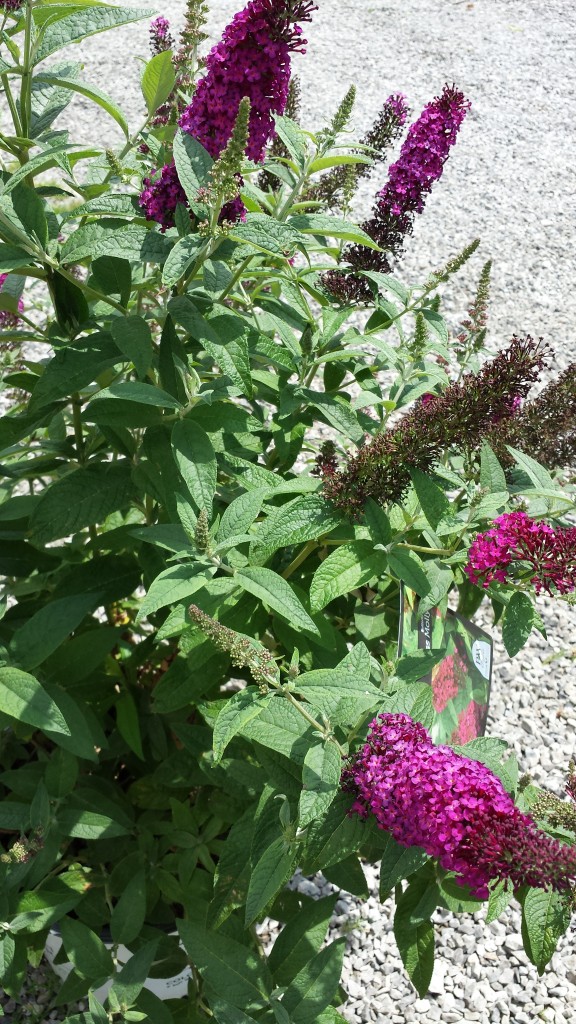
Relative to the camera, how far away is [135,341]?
4.95 ft

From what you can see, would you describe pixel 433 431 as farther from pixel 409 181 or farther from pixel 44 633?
pixel 44 633

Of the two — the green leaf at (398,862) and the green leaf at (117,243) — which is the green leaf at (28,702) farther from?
the green leaf at (117,243)

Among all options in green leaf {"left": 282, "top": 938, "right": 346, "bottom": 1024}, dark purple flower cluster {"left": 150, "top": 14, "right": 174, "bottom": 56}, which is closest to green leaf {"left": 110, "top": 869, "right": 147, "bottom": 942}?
green leaf {"left": 282, "top": 938, "right": 346, "bottom": 1024}

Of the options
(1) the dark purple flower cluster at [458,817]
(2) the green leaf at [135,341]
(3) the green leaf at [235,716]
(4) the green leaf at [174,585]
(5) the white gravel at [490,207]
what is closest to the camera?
(1) the dark purple flower cluster at [458,817]

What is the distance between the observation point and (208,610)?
157 centimetres

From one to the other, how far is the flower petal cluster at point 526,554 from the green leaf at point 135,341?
2.24 ft

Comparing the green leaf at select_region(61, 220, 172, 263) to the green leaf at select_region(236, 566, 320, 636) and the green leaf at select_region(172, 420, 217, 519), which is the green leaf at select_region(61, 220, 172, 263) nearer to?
the green leaf at select_region(172, 420, 217, 519)

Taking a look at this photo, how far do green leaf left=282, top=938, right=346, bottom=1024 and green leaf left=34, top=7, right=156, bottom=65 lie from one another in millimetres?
1701

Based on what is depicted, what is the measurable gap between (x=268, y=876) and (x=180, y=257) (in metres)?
1.04

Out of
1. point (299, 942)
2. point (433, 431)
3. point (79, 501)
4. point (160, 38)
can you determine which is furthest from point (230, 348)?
point (299, 942)

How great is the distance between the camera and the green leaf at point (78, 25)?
1486mm

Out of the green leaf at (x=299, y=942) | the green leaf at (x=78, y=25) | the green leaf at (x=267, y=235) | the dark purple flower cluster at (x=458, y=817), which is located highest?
the green leaf at (x=78, y=25)

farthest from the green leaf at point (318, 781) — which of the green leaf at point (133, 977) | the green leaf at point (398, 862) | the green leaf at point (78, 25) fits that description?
the green leaf at point (78, 25)

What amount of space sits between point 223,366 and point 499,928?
7.43 ft
